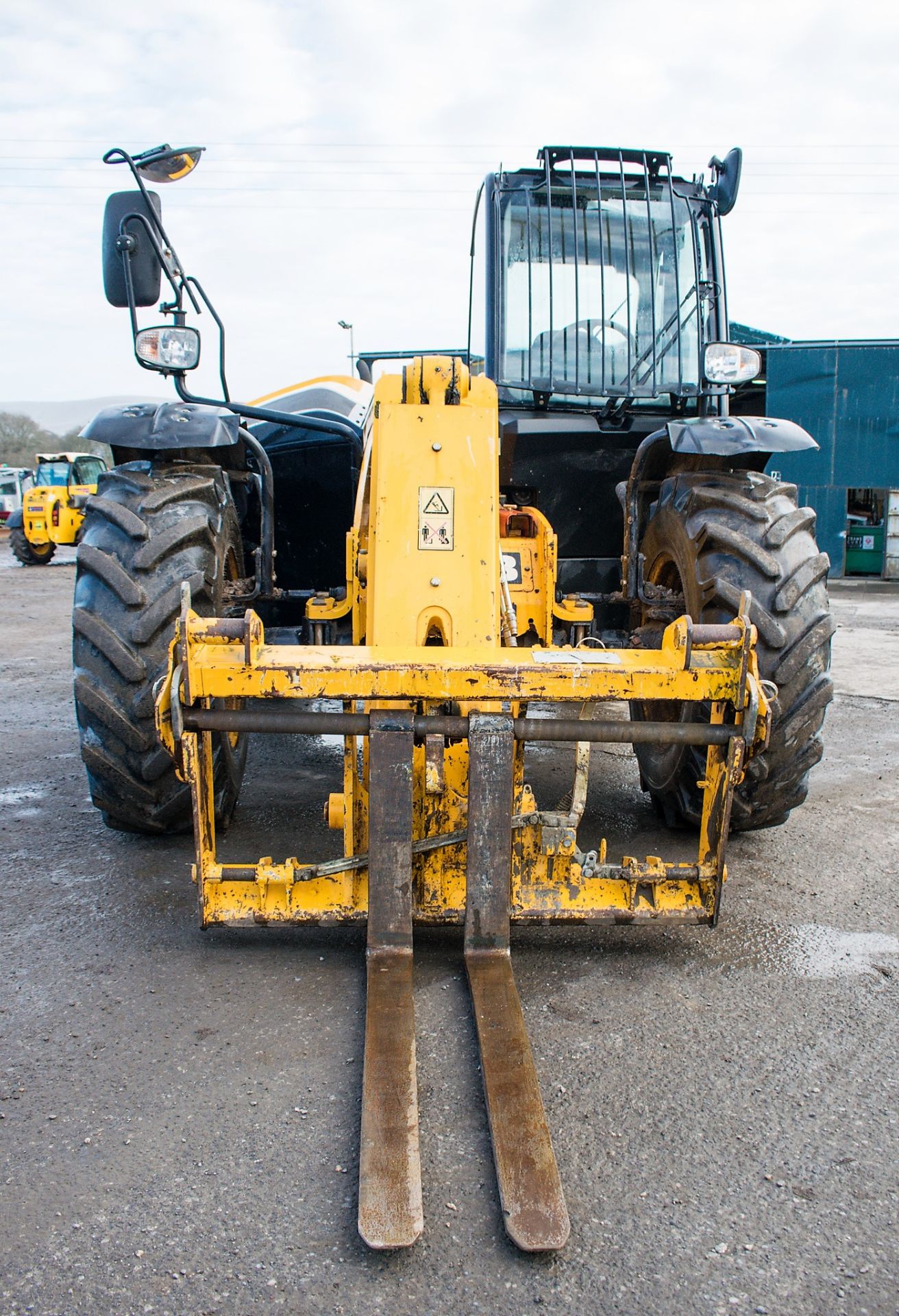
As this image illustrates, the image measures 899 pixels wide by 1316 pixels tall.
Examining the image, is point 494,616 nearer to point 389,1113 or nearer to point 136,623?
point 136,623

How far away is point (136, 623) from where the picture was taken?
12.2 feet

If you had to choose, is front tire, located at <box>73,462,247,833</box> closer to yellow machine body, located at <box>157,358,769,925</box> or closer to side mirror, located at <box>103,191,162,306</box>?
yellow machine body, located at <box>157,358,769,925</box>

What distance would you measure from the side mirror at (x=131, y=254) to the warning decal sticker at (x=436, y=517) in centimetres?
168

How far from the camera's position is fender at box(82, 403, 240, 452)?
4.12 metres

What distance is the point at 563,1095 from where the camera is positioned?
2523 millimetres

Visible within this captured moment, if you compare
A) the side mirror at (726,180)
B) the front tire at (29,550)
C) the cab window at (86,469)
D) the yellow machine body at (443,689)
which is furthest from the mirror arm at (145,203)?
the cab window at (86,469)

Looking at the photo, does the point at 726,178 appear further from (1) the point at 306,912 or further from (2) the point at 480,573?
(1) the point at 306,912

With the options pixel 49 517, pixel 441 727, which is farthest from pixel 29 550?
pixel 441 727

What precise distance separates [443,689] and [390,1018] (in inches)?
35.0

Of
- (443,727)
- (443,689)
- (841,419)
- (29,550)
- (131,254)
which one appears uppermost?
(841,419)

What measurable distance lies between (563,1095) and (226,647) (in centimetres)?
152

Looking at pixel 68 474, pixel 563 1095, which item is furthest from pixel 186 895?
pixel 68 474

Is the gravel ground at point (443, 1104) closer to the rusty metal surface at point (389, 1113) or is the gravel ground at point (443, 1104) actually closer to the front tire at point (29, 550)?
the rusty metal surface at point (389, 1113)

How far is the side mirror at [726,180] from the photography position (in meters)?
5.13
